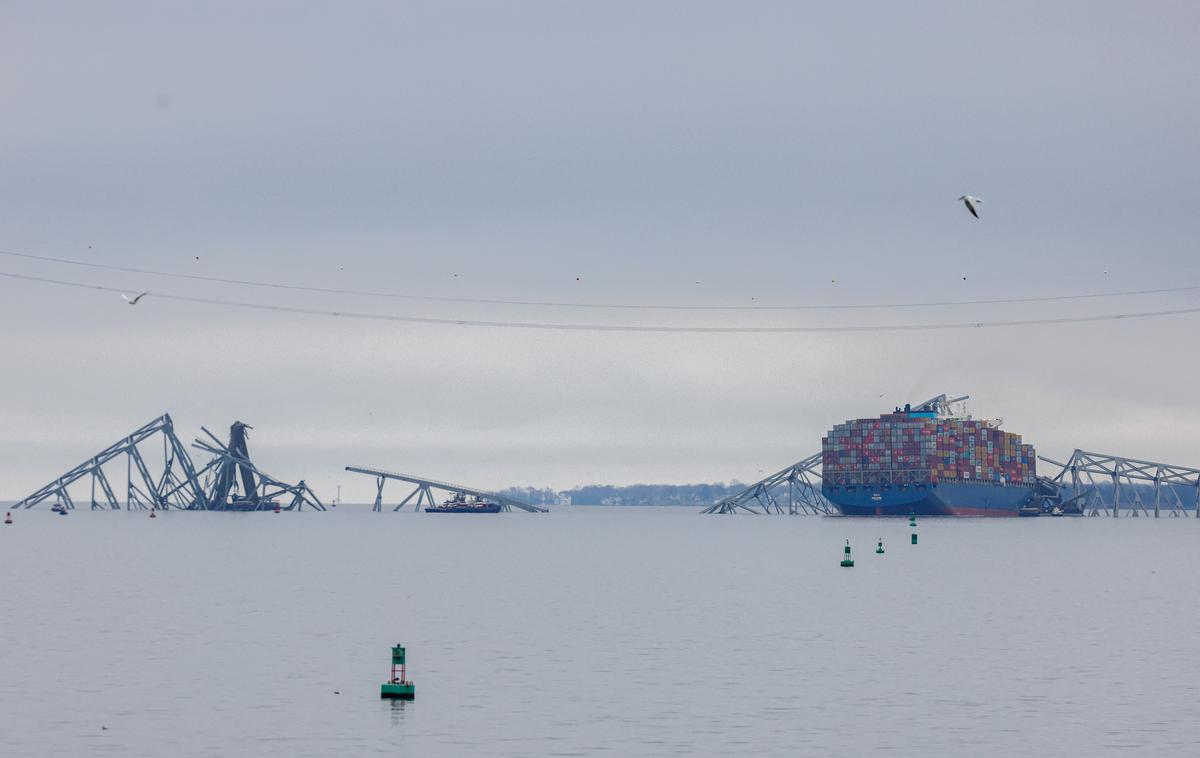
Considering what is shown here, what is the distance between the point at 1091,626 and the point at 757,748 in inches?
1889

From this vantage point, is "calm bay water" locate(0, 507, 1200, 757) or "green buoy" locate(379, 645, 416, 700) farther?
"green buoy" locate(379, 645, 416, 700)

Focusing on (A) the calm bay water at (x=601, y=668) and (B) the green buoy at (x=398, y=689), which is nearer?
(A) the calm bay water at (x=601, y=668)

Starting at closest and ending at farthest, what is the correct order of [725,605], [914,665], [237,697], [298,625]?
[237,697] < [914,665] < [298,625] < [725,605]

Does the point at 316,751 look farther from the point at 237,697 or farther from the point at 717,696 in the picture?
the point at 717,696

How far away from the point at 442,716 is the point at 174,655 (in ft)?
75.1

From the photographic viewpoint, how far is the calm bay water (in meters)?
47.8

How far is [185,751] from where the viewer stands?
45.1 m

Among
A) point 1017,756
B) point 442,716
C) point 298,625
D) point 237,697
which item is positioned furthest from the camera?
point 298,625

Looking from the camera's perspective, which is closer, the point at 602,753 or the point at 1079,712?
the point at 602,753

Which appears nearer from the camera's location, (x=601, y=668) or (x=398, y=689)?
(x=398, y=689)

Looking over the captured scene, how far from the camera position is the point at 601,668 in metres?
66.1

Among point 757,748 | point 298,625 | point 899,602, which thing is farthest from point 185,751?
point 899,602

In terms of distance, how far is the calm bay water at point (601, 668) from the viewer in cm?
4784

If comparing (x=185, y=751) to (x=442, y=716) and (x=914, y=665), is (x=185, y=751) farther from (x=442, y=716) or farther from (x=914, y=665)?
(x=914, y=665)
